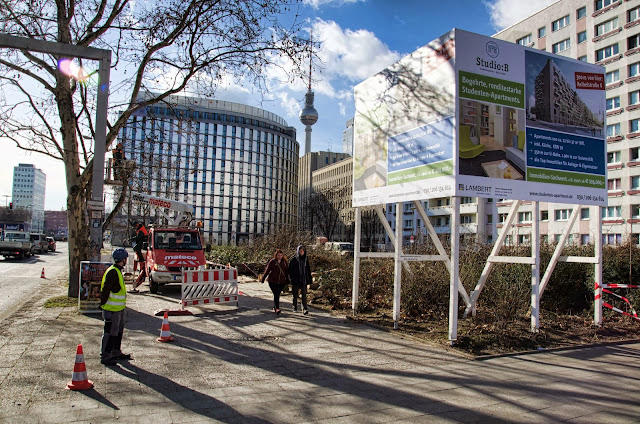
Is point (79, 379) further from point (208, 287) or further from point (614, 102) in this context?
point (614, 102)

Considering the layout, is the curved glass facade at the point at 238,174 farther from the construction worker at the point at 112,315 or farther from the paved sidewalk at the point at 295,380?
the construction worker at the point at 112,315

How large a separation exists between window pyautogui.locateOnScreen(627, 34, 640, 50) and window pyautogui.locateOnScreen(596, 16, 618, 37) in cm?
231

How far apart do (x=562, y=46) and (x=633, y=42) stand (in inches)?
346

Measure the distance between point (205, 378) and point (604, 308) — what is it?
33.8 feet

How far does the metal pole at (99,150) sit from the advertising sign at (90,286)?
3.52ft

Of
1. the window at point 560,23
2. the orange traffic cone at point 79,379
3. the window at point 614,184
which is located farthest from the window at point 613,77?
the orange traffic cone at point 79,379

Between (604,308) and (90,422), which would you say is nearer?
(90,422)

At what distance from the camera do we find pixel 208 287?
41.2 ft

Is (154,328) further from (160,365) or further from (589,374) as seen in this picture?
(589,374)

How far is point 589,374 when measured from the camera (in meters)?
7.12

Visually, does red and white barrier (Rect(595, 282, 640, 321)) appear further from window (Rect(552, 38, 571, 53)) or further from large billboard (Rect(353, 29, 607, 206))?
window (Rect(552, 38, 571, 53))

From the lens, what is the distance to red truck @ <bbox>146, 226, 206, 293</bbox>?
625 inches

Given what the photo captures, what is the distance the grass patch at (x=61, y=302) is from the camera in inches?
472

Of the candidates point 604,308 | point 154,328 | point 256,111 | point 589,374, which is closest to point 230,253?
point 154,328
